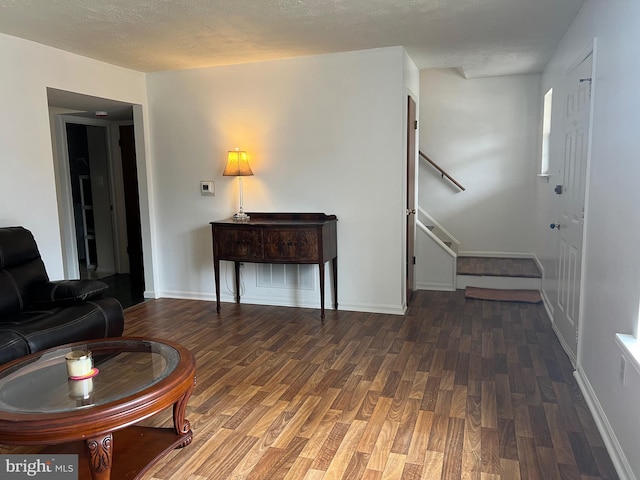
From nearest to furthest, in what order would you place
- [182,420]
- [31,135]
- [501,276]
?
1. [182,420]
2. [31,135]
3. [501,276]

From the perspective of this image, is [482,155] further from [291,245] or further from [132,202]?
[132,202]

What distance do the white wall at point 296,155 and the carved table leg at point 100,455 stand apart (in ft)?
9.68

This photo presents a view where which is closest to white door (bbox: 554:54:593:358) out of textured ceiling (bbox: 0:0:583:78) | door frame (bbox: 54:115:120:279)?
textured ceiling (bbox: 0:0:583:78)

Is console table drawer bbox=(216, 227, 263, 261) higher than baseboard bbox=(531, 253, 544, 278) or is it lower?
higher

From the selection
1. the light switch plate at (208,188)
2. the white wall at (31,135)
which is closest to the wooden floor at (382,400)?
the white wall at (31,135)

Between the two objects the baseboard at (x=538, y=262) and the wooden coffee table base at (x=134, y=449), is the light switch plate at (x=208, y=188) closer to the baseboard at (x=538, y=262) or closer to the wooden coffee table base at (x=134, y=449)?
the wooden coffee table base at (x=134, y=449)

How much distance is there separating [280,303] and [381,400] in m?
2.16

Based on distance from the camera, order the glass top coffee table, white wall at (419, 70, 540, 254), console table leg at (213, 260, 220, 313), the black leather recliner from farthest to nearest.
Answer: white wall at (419, 70, 540, 254) < console table leg at (213, 260, 220, 313) < the black leather recliner < the glass top coffee table

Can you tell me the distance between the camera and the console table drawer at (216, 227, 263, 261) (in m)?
4.26

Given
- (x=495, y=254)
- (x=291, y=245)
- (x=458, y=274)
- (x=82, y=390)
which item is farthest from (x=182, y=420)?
(x=495, y=254)

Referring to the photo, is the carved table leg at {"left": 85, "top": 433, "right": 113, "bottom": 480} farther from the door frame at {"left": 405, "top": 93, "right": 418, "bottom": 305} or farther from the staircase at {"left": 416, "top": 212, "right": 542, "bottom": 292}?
the staircase at {"left": 416, "top": 212, "right": 542, "bottom": 292}

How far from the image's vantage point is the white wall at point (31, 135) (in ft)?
11.4

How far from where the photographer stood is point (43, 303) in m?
3.13

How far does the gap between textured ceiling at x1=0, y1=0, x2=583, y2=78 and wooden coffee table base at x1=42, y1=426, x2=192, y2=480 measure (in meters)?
2.39
